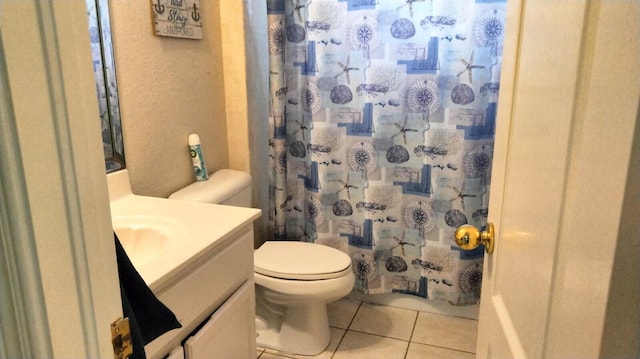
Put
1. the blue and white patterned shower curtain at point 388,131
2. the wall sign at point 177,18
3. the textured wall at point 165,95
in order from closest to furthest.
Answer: the textured wall at point 165,95 < the wall sign at point 177,18 < the blue and white patterned shower curtain at point 388,131

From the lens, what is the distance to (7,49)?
1.39 ft

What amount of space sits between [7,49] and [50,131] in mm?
87

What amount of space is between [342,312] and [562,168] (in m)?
1.96

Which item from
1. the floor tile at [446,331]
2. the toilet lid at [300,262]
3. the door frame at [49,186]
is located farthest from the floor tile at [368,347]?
the door frame at [49,186]

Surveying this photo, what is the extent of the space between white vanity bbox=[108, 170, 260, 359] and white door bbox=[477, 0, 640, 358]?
0.73 metres

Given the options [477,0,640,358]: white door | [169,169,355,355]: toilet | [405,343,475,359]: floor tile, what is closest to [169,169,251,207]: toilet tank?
[169,169,355,355]: toilet

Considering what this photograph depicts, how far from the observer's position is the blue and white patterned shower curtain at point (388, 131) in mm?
2012

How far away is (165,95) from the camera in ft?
5.73

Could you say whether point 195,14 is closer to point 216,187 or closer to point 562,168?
point 216,187

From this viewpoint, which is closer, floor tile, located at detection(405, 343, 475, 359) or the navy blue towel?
the navy blue towel

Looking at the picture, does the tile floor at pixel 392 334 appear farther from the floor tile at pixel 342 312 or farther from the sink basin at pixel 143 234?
the sink basin at pixel 143 234

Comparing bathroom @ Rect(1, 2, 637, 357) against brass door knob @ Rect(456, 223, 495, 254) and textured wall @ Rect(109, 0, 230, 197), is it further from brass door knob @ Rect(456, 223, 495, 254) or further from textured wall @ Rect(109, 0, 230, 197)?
brass door knob @ Rect(456, 223, 495, 254)

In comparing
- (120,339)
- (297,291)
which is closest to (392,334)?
(297,291)

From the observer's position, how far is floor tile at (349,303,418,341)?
2225mm
